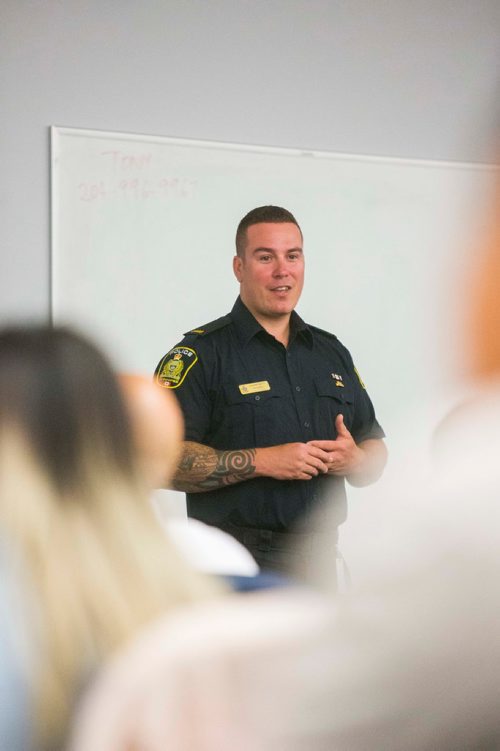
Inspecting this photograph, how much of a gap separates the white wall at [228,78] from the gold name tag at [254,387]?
814 mm

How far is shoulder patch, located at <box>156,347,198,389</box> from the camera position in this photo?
2645mm

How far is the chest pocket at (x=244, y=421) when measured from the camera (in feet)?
8.71

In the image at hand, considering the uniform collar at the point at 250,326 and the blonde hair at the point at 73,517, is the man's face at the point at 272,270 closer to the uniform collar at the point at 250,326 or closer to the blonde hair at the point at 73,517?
the uniform collar at the point at 250,326

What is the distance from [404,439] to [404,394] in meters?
0.18

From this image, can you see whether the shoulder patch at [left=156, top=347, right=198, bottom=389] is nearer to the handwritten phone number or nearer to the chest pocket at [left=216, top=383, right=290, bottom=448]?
the chest pocket at [left=216, top=383, right=290, bottom=448]

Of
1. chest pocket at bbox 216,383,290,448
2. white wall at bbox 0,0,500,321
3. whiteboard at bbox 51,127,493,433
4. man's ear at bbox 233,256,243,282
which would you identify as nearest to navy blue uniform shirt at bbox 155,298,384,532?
chest pocket at bbox 216,383,290,448

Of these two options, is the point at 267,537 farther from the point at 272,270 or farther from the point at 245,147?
the point at 245,147

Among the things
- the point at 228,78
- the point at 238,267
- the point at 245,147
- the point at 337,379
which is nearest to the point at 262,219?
the point at 238,267

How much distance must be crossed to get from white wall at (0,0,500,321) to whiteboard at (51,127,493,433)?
68 millimetres

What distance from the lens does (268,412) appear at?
2676mm

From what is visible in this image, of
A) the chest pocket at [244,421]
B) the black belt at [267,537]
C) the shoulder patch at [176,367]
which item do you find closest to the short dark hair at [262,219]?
the shoulder patch at [176,367]

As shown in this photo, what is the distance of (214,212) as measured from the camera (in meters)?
3.49

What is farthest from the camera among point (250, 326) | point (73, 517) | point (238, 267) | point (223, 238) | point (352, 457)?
point (223, 238)

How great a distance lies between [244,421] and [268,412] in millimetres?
75
